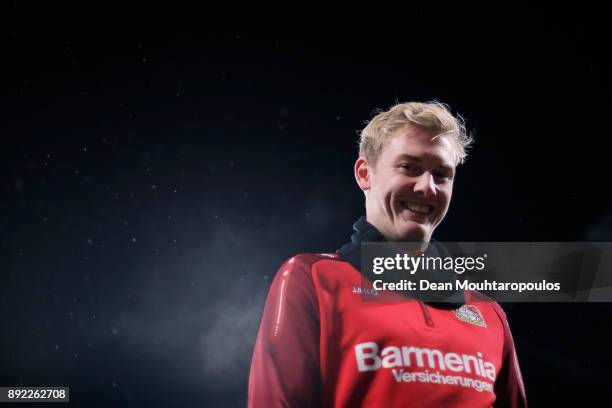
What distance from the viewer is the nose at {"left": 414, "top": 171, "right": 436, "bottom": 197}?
207cm

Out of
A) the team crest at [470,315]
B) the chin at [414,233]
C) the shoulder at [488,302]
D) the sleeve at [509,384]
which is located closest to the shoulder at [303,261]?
the chin at [414,233]

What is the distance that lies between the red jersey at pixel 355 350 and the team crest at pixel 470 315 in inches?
1.1

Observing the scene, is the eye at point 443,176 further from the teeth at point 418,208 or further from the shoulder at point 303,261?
the shoulder at point 303,261

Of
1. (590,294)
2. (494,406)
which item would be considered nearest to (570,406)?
(590,294)

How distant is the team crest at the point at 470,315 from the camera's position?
2.17 m

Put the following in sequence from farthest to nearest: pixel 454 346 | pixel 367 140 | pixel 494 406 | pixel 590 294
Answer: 1. pixel 590 294
2. pixel 367 140
3. pixel 494 406
4. pixel 454 346

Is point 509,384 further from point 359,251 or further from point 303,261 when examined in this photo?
point 303,261

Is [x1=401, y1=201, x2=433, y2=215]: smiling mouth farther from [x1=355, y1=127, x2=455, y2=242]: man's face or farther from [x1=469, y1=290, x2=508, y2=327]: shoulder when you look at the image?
[x1=469, y1=290, x2=508, y2=327]: shoulder

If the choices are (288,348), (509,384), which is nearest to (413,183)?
(288,348)

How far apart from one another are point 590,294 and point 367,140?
361cm

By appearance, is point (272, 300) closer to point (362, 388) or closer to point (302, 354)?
point (302, 354)

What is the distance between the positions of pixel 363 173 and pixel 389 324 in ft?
2.24

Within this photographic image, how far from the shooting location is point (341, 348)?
186 centimetres

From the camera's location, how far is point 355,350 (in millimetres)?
1847
